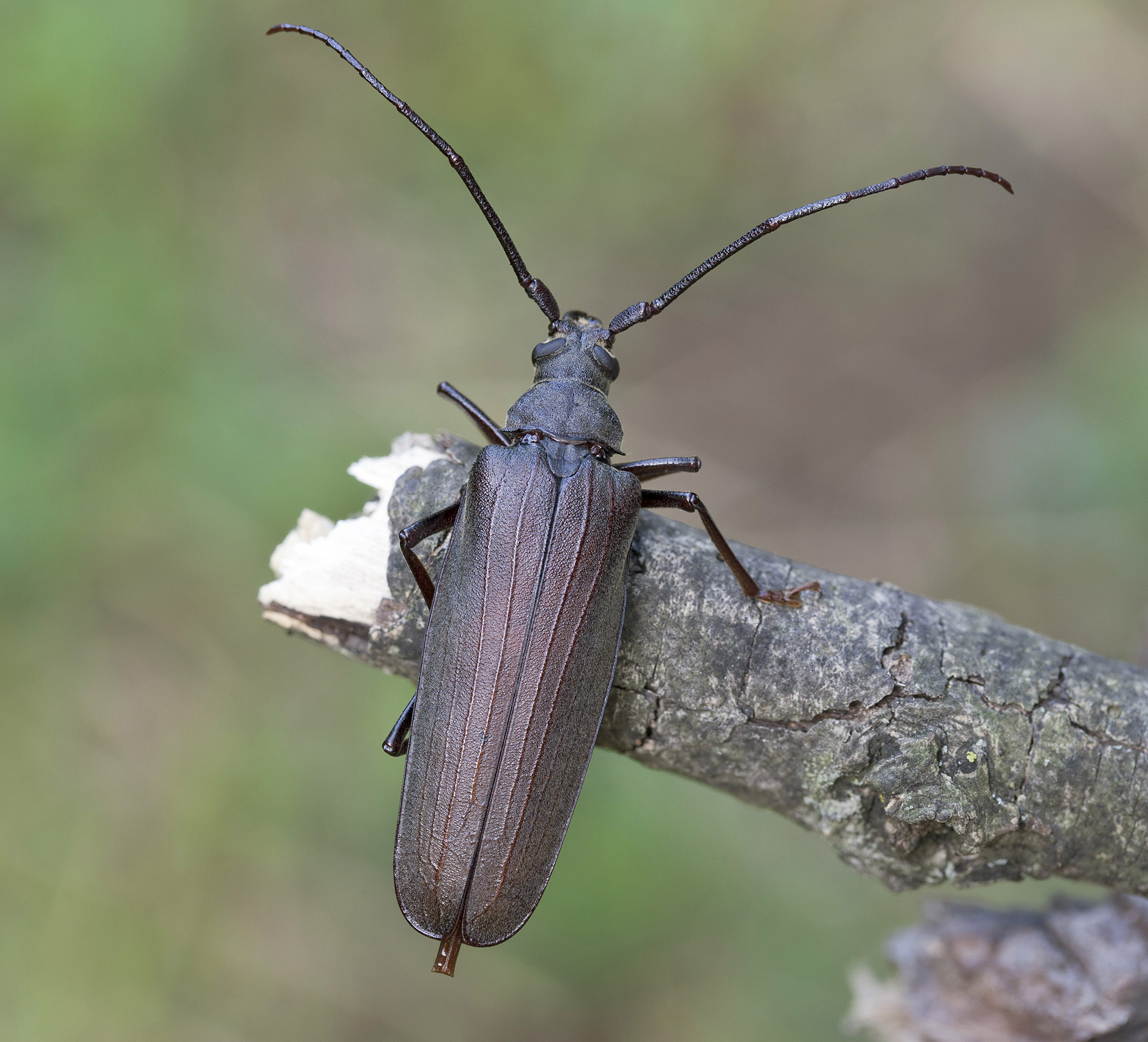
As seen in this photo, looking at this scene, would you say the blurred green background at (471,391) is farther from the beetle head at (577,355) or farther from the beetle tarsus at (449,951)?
the beetle tarsus at (449,951)

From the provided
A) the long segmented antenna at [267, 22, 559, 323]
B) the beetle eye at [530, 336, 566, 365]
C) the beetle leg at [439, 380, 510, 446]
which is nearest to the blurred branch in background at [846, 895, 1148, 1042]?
the beetle leg at [439, 380, 510, 446]

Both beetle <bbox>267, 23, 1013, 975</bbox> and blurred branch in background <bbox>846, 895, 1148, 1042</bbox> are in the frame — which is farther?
blurred branch in background <bbox>846, 895, 1148, 1042</bbox>

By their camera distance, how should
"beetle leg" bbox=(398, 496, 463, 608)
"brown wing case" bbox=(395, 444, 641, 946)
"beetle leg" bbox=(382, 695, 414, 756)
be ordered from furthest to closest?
"beetle leg" bbox=(382, 695, 414, 756) < "beetle leg" bbox=(398, 496, 463, 608) < "brown wing case" bbox=(395, 444, 641, 946)

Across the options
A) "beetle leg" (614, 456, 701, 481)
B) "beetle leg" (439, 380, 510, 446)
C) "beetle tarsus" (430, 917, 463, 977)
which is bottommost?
"beetle tarsus" (430, 917, 463, 977)

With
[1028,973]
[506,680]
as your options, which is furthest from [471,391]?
[1028,973]

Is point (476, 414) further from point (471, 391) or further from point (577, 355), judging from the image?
point (471, 391)

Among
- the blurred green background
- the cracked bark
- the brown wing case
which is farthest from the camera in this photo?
the blurred green background

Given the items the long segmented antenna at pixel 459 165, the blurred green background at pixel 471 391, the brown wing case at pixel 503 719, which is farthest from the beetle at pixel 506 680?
the blurred green background at pixel 471 391

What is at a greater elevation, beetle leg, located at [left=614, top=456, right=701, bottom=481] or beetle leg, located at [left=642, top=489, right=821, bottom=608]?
beetle leg, located at [left=614, top=456, right=701, bottom=481]

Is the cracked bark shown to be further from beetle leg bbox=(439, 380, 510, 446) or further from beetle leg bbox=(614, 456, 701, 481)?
beetle leg bbox=(439, 380, 510, 446)
